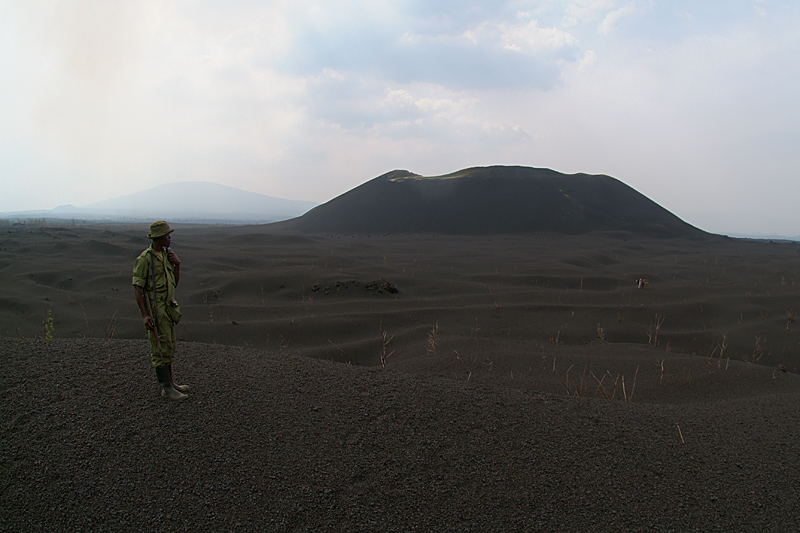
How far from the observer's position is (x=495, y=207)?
4134 cm

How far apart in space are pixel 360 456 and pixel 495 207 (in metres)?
40.2

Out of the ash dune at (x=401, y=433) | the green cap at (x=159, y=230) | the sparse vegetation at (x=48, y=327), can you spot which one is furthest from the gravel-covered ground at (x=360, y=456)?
the sparse vegetation at (x=48, y=327)

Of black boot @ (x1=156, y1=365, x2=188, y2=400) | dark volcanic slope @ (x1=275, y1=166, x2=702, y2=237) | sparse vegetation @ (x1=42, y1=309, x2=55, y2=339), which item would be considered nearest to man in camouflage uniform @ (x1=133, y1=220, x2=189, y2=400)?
black boot @ (x1=156, y1=365, x2=188, y2=400)

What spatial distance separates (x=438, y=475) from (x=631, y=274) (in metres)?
13.9

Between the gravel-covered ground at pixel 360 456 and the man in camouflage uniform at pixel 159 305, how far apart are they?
0.18m

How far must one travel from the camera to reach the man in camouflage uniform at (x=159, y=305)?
313 cm

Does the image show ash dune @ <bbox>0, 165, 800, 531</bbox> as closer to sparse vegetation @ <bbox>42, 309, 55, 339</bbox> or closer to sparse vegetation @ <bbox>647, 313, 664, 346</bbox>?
sparse vegetation @ <bbox>647, 313, 664, 346</bbox>

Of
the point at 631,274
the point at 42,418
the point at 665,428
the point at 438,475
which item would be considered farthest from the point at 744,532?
the point at 631,274

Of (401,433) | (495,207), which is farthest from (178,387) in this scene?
A: (495,207)

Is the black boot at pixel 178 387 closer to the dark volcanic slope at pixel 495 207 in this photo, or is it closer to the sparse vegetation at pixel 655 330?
the sparse vegetation at pixel 655 330

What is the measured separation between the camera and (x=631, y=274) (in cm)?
1439

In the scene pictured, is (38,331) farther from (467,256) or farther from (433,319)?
(467,256)

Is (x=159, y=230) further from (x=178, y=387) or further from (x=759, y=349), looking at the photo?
(x=759, y=349)

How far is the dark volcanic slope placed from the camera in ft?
125
